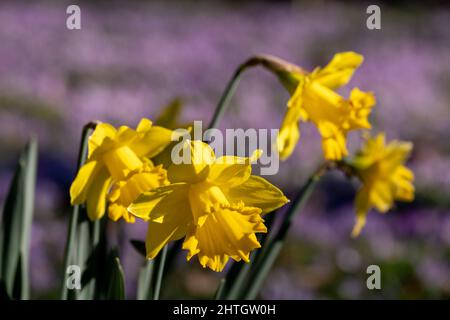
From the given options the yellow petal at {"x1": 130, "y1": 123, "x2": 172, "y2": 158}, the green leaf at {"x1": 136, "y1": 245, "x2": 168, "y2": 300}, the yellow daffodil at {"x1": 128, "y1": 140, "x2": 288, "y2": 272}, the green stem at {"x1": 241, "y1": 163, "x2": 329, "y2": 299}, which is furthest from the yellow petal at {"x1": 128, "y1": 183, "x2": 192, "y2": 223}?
the green stem at {"x1": 241, "y1": 163, "x2": 329, "y2": 299}

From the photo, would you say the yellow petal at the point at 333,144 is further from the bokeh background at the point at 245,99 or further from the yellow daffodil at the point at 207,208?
the bokeh background at the point at 245,99

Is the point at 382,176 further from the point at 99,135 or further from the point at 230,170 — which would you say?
the point at 99,135

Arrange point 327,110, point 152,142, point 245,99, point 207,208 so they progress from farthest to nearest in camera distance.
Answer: point 245,99 < point 327,110 < point 152,142 < point 207,208

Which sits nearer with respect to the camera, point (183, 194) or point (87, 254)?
point (183, 194)

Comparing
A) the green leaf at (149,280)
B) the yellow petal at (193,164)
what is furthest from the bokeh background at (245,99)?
the yellow petal at (193,164)

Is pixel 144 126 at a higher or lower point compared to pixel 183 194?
higher

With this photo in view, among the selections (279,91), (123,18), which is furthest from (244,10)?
(279,91)

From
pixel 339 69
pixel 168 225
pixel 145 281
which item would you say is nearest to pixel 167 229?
pixel 168 225
